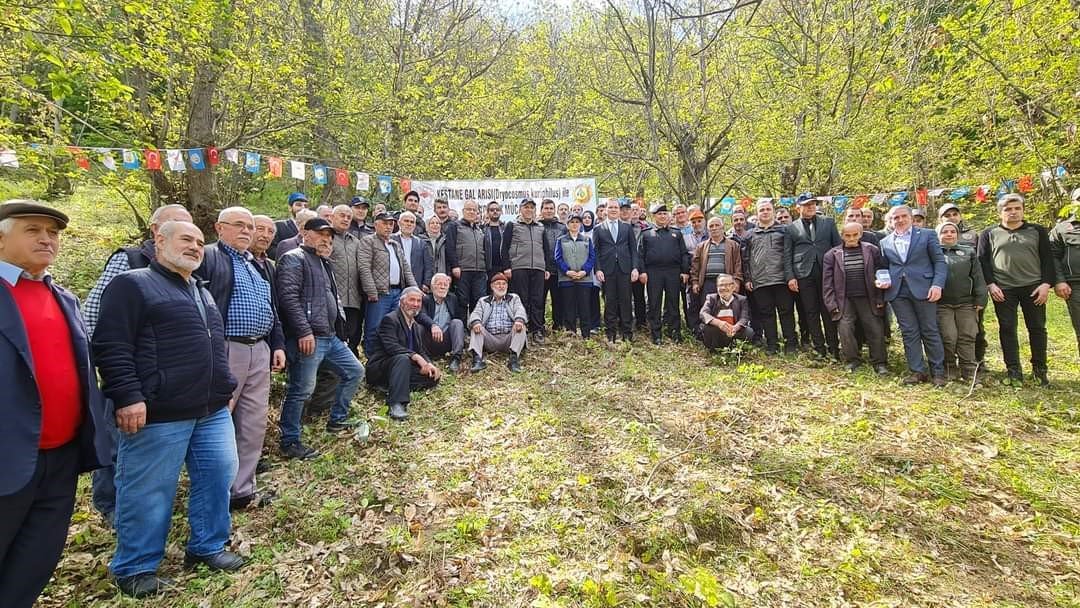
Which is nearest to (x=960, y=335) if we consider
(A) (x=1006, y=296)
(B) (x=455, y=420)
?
(A) (x=1006, y=296)

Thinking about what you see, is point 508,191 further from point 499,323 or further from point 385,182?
point 499,323

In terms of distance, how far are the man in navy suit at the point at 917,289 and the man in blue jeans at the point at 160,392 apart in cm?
668

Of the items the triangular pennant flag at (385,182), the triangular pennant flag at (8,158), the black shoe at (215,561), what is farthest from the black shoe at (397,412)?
the triangular pennant flag at (385,182)

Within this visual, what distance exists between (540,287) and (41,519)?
5.91 meters

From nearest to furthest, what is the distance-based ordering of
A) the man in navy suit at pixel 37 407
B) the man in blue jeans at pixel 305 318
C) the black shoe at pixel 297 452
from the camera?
the man in navy suit at pixel 37 407 → the man in blue jeans at pixel 305 318 → the black shoe at pixel 297 452

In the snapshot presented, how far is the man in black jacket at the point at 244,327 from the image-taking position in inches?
134

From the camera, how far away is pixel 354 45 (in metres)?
12.0

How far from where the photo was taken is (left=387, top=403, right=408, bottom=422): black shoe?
203 inches

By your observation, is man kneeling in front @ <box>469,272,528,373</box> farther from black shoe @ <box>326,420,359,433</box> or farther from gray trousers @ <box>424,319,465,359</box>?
black shoe @ <box>326,420,359,433</box>

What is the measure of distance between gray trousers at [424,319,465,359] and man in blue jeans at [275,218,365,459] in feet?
6.65

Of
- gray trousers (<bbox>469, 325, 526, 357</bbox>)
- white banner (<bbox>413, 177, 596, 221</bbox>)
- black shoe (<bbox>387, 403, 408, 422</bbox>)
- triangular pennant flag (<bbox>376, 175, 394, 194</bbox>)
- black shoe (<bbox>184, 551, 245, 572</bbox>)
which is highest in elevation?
triangular pennant flag (<bbox>376, 175, 394, 194</bbox>)

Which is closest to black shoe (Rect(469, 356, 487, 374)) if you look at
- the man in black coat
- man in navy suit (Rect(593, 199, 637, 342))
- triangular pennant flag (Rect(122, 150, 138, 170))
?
man in navy suit (Rect(593, 199, 637, 342))

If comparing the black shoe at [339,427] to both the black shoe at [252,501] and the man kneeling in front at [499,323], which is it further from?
the man kneeling in front at [499,323]

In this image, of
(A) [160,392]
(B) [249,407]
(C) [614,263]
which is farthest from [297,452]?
(C) [614,263]
